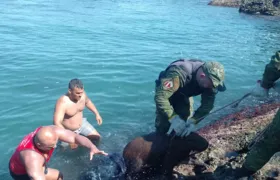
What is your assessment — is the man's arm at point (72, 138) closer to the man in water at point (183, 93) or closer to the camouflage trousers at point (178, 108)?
the man in water at point (183, 93)

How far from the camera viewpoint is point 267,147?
448cm

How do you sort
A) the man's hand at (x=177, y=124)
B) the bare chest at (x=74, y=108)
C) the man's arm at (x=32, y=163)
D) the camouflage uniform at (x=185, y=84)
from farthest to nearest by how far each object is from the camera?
the bare chest at (x=74, y=108) → the man's hand at (x=177, y=124) → the camouflage uniform at (x=185, y=84) → the man's arm at (x=32, y=163)

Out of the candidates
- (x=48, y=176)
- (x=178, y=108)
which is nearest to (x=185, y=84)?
(x=178, y=108)

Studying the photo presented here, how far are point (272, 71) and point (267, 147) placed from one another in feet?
3.78

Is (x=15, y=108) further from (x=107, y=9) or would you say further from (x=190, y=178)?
(x=107, y=9)

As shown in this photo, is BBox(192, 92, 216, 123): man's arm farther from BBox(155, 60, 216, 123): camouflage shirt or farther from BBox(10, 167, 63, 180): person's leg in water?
BBox(10, 167, 63, 180): person's leg in water

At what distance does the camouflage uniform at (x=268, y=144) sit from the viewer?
14.4 feet

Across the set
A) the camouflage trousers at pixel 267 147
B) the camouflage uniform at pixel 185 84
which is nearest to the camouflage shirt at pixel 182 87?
the camouflage uniform at pixel 185 84

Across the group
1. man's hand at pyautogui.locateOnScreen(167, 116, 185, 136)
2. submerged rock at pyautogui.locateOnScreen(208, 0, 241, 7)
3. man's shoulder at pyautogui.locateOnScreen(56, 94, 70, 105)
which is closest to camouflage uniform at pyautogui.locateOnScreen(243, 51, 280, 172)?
man's hand at pyautogui.locateOnScreen(167, 116, 185, 136)

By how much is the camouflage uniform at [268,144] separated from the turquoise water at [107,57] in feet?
11.0

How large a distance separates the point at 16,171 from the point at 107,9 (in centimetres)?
2408

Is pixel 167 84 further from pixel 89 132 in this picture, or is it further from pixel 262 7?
pixel 262 7

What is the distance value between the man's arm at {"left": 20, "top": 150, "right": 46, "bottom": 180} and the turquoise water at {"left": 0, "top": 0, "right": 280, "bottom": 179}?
1.76 metres

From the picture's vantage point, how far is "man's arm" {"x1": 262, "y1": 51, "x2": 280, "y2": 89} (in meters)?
4.67
